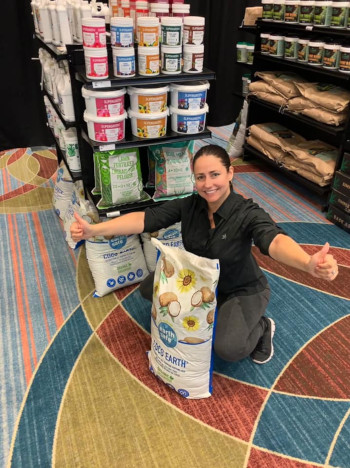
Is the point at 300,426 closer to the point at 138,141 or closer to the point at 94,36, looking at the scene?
the point at 138,141

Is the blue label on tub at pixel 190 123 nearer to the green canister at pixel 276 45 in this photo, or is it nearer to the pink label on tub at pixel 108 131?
the pink label on tub at pixel 108 131

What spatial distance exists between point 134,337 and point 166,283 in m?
0.60

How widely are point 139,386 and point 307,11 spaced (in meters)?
3.15

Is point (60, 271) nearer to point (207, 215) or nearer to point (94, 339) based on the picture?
point (94, 339)

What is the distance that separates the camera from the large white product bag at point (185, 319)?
1.67 m

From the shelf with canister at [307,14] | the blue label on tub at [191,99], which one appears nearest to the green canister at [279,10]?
the shelf with canister at [307,14]

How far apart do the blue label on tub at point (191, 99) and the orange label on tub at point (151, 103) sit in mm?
98

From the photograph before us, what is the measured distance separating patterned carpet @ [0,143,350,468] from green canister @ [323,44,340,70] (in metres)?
1.50

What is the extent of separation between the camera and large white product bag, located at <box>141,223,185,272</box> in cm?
253

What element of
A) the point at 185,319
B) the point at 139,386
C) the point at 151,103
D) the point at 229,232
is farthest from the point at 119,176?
the point at 139,386

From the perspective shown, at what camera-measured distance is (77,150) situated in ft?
8.55

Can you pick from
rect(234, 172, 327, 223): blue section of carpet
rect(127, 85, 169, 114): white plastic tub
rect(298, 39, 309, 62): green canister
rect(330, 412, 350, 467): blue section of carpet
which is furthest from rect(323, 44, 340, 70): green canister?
rect(330, 412, 350, 467): blue section of carpet

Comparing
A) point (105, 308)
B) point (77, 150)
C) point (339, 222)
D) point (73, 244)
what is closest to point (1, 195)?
point (73, 244)

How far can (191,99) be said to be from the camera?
2279 mm
